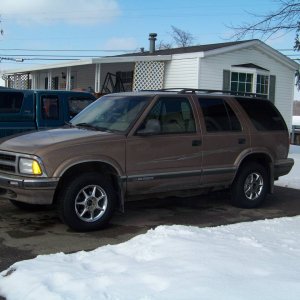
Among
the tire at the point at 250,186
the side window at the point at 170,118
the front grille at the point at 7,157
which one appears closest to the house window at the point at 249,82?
the tire at the point at 250,186

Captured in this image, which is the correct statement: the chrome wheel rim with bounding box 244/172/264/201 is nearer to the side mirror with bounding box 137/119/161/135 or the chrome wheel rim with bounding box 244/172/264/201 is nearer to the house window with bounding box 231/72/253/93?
the side mirror with bounding box 137/119/161/135

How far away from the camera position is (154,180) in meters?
6.88

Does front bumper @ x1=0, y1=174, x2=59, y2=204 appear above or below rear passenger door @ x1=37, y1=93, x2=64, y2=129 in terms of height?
below

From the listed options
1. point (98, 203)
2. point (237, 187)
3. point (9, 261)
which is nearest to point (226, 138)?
point (237, 187)

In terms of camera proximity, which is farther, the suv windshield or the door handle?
the door handle

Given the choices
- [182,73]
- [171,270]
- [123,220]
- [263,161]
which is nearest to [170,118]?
[123,220]

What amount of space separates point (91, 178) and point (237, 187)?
2642mm

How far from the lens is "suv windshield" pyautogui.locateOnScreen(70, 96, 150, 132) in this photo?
22.6 ft

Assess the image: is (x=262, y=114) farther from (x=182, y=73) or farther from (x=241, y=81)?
(x=241, y=81)

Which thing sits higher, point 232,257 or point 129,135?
point 129,135

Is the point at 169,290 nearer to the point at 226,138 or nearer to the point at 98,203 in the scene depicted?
the point at 98,203

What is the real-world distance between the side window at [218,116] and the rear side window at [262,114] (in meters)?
0.35

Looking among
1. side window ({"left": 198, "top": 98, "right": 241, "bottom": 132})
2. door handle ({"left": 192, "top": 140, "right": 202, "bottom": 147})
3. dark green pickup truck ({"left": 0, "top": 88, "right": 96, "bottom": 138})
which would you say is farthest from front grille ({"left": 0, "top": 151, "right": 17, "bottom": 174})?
dark green pickup truck ({"left": 0, "top": 88, "right": 96, "bottom": 138})

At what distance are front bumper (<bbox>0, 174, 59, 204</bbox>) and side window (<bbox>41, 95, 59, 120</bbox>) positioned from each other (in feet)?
12.3
